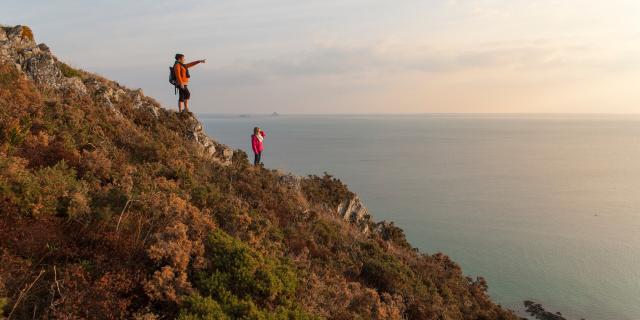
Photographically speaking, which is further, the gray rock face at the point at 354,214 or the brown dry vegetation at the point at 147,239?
the gray rock face at the point at 354,214

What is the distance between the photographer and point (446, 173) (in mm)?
68625

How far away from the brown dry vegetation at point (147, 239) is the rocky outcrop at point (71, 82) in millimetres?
454

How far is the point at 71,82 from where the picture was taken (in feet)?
40.1

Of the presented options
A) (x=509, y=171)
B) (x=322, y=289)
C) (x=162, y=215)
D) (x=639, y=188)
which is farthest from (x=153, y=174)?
(x=509, y=171)

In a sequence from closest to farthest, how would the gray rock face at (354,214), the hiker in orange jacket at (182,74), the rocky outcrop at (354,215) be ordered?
the hiker in orange jacket at (182,74) < the rocky outcrop at (354,215) < the gray rock face at (354,214)

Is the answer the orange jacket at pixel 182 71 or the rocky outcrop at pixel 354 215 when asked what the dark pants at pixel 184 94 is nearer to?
the orange jacket at pixel 182 71

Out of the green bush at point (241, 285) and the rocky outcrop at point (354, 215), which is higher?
the green bush at point (241, 285)

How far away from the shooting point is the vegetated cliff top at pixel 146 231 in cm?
529

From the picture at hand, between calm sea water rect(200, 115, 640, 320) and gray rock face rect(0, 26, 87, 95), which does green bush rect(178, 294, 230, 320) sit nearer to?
gray rock face rect(0, 26, 87, 95)

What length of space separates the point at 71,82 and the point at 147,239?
8851mm

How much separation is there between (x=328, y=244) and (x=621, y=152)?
405ft

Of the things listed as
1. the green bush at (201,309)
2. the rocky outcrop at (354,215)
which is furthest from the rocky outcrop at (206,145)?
the green bush at (201,309)

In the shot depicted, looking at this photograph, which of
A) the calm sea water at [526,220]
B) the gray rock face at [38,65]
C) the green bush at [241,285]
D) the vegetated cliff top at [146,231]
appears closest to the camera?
the vegetated cliff top at [146,231]

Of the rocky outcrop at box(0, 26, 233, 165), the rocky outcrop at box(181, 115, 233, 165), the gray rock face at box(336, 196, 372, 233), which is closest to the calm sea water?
the gray rock face at box(336, 196, 372, 233)
